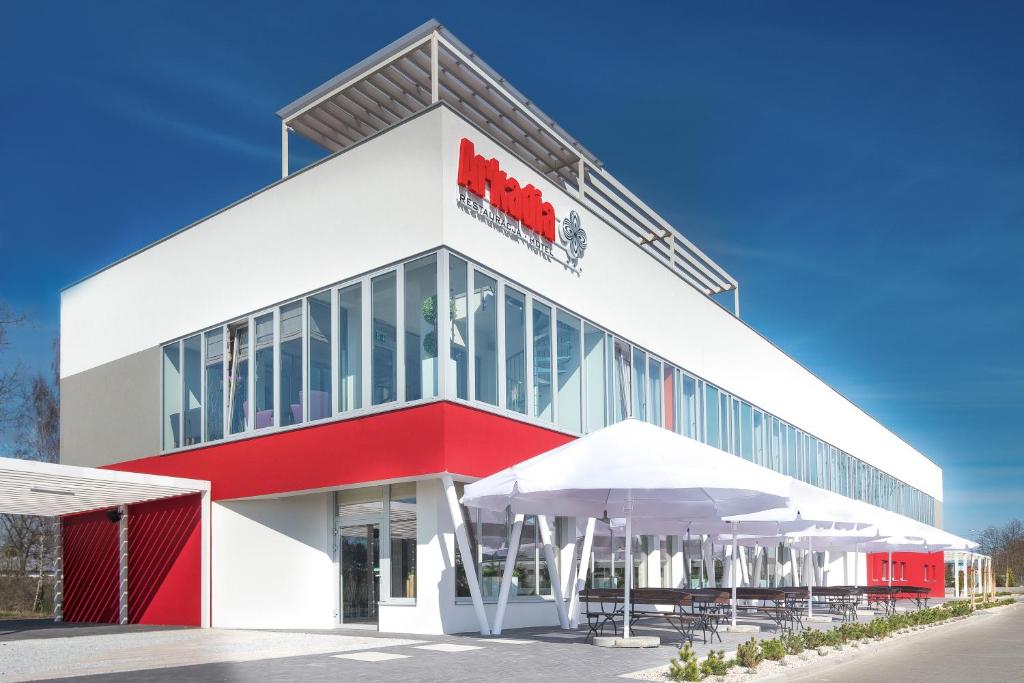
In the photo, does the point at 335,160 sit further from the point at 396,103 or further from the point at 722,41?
the point at 722,41

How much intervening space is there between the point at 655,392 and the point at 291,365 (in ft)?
31.5

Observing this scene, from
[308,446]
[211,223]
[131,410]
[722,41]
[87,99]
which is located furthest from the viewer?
[87,99]

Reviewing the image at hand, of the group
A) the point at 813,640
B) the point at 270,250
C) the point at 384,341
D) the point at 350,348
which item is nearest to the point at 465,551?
the point at 384,341

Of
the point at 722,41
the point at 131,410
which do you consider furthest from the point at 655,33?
the point at 131,410

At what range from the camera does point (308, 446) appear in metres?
18.5

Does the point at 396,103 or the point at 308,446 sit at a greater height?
the point at 396,103

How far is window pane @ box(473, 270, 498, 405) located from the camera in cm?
1752

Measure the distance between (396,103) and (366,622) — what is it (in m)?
10.7

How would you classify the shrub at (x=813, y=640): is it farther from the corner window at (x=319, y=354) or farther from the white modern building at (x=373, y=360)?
the corner window at (x=319, y=354)

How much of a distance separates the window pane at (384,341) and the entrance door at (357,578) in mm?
2906

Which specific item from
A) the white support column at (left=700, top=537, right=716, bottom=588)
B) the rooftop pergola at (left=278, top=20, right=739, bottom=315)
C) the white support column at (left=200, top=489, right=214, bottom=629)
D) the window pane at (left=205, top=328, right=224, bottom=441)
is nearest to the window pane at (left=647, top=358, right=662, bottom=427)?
the rooftop pergola at (left=278, top=20, right=739, bottom=315)

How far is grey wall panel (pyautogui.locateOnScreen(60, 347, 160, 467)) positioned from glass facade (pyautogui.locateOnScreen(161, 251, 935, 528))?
538 millimetres

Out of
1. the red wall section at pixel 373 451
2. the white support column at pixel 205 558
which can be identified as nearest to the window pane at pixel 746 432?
the red wall section at pixel 373 451

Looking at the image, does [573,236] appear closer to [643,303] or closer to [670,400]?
[643,303]
